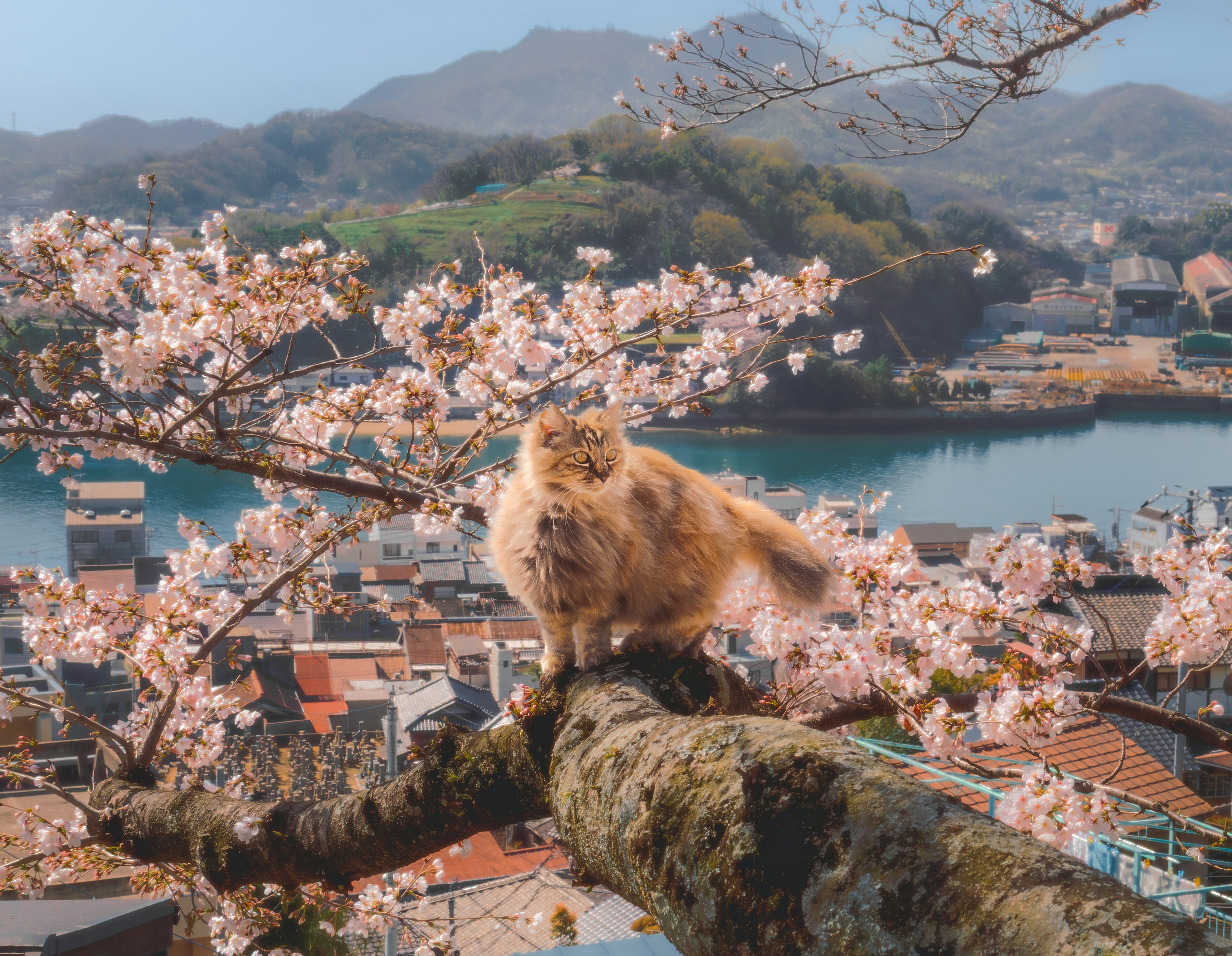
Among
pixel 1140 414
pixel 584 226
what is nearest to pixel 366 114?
pixel 584 226

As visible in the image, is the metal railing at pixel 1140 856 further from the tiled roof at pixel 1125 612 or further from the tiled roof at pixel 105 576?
the tiled roof at pixel 105 576

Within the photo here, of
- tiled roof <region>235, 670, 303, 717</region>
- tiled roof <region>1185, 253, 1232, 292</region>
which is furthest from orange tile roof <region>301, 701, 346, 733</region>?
tiled roof <region>1185, 253, 1232, 292</region>

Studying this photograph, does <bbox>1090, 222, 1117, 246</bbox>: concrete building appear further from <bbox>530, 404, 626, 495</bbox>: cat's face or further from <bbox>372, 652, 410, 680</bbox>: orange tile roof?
<bbox>530, 404, 626, 495</bbox>: cat's face

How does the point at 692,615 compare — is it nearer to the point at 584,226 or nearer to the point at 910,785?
the point at 910,785

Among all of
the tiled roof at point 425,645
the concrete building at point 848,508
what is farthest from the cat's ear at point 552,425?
the concrete building at point 848,508

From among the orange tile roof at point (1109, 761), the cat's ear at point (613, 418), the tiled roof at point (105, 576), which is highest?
the cat's ear at point (613, 418)
